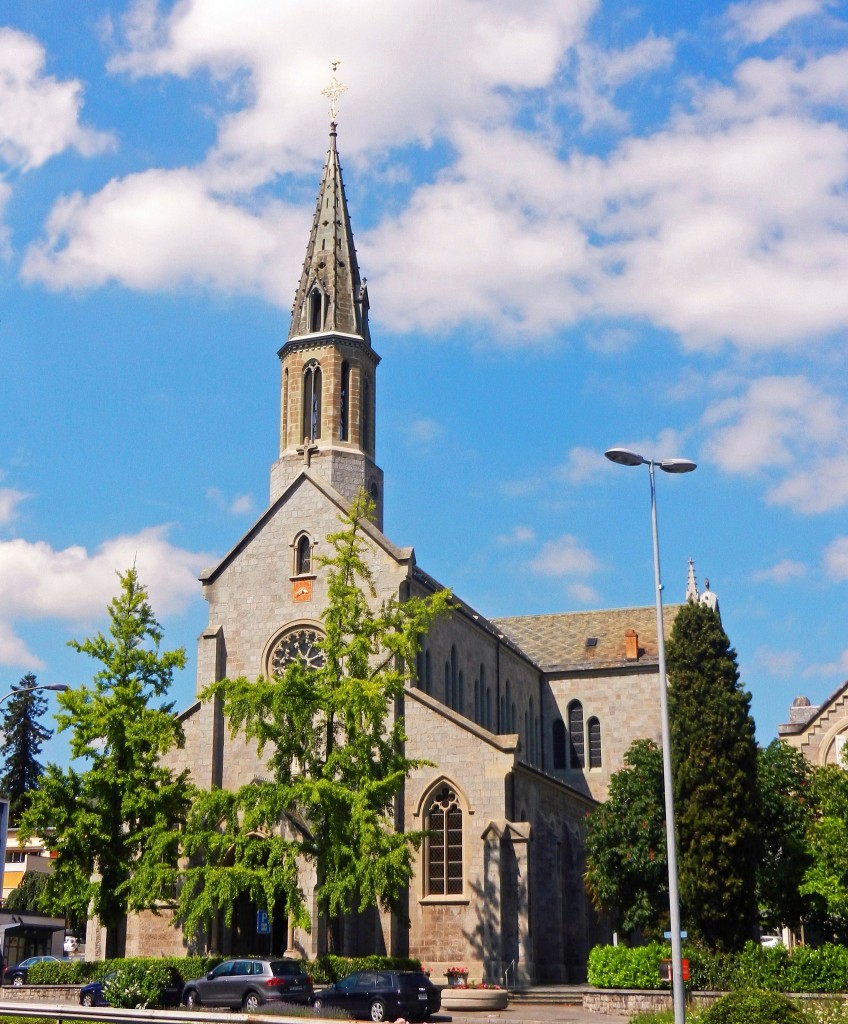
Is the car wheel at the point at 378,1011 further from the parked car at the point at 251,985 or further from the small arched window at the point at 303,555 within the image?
the small arched window at the point at 303,555

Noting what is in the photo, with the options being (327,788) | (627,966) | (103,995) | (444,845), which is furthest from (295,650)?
(627,966)

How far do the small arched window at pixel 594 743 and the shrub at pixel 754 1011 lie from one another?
142ft

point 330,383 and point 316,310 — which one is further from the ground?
point 316,310

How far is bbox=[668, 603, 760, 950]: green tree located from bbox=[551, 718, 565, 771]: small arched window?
27.1m

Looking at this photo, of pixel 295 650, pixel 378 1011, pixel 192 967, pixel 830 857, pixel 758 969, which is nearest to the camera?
pixel 378 1011

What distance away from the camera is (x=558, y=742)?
202ft

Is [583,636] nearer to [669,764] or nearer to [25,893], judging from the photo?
[25,893]

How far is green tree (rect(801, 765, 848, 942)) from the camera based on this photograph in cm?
3375

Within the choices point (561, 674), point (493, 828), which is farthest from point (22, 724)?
point (493, 828)

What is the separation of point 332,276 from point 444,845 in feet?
81.7

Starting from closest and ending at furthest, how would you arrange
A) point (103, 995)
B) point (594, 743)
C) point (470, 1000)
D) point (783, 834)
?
point (103, 995)
point (470, 1000)
point (783, 834)
point (594, 743)

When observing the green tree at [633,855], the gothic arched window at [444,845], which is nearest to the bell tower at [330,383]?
the gothic arched window at [444,845]

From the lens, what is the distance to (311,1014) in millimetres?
27172

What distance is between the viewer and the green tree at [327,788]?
3325 centimetres
